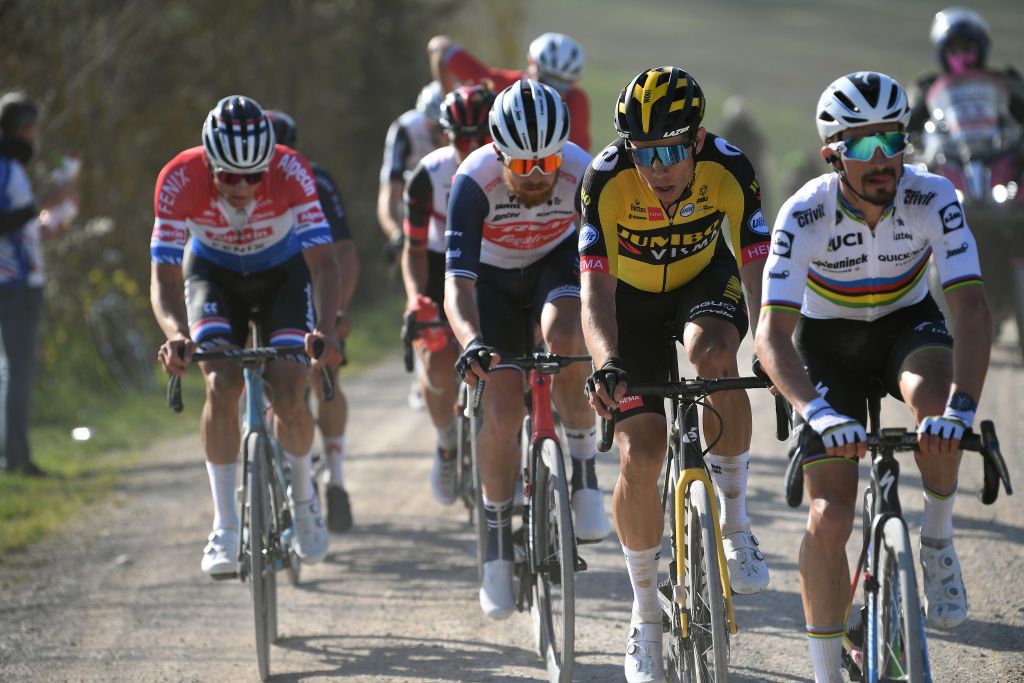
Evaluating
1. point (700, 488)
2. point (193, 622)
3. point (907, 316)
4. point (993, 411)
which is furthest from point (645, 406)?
point (993, 411)

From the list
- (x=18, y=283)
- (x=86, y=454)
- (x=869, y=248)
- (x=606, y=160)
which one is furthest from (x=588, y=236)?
(x=86, y=454)

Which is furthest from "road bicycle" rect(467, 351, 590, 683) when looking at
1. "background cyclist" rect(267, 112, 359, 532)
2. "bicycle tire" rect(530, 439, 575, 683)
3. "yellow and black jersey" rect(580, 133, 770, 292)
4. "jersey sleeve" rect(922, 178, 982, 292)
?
"background cyclist" rect(267, 112, 359, 532)

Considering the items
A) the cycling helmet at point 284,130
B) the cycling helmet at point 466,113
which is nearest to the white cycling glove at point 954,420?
the cycling helmet at point 466,113

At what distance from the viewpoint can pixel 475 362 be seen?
5363 mm

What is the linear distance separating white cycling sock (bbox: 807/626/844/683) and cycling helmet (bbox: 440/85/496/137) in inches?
151

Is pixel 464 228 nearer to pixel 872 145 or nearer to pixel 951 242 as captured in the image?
pixel 872 145

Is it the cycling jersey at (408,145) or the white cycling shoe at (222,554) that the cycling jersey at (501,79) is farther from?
the white cycling shoe at (222,554)

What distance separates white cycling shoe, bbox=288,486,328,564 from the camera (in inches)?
269

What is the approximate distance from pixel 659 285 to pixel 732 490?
2.84ft

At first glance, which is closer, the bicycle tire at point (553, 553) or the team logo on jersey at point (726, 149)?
the bicycle tire at point (553, 553)

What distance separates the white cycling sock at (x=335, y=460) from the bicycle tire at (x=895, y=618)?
15.8 ft

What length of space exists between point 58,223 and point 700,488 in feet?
27.4

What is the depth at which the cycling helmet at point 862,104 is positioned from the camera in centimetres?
459

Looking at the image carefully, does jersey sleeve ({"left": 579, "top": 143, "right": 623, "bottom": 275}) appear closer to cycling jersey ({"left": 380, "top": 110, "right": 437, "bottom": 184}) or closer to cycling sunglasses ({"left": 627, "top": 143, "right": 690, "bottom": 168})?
cycling sunglasses ({"left": 627, "top": 143, "right": 690, "bottom": 168})
